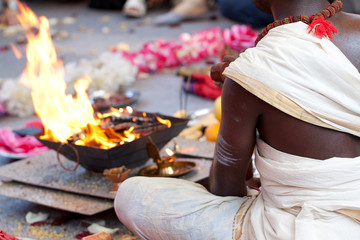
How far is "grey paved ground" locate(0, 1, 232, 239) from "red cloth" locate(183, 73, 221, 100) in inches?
2.5

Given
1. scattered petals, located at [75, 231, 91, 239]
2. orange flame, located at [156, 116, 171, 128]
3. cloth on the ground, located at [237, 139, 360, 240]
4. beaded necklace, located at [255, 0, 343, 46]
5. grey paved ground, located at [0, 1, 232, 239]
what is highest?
beaded necklace, located at [255, 0, 343, 46]

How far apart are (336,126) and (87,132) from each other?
60.9 inches

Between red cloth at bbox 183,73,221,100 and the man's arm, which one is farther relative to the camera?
red cloth at bbox 183,73,221,100

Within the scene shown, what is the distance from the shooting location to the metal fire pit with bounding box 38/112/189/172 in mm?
2861

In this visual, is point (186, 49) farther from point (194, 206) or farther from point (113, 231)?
point (194, 206)

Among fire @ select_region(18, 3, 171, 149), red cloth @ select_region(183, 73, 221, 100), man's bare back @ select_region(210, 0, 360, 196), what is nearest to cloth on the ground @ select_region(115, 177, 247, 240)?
man's bare back @ select_region(210, 0, 360, 196)

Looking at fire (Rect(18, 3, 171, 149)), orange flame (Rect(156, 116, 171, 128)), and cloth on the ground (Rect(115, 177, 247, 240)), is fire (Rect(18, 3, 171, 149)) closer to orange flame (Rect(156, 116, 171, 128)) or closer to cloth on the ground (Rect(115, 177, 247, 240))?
orange flame (Rect(156, 116, 171, 128))

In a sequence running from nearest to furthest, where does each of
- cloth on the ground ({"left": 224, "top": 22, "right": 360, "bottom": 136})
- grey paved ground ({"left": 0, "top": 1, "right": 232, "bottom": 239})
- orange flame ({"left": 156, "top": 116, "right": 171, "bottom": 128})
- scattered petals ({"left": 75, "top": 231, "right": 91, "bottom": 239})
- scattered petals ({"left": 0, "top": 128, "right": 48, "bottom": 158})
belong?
cloth on the ground ({"left": 224, "top": 22, "right": 360, "bottom": 136}) → scattered petals ({"left": 75, "top": 231, "right": 91, "bottom": 239}) → grey paved ground ({"left": 0, "top": 1, "right": 232, "bottom": 239}) → orange flame ({"left": 156, "top": 116, "right": 171, "bottom": 128}) → scattered petals ({"left": 0, "top": 128, "right": 48, "bottom": 158})

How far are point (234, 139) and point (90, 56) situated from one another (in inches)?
200

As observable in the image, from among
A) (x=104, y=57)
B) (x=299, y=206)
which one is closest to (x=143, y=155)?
(x=299, y=206)

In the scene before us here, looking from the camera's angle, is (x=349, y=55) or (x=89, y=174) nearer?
(x=349, y=55)

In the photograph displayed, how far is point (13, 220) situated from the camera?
2.99 metres

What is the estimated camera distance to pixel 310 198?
1920mm

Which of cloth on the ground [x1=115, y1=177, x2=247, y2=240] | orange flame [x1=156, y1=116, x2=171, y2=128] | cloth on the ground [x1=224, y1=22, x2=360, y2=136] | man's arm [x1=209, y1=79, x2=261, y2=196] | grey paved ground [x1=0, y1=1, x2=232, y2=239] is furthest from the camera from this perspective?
orange flame [x1=156, y1=116, x2=171, y2=128]
